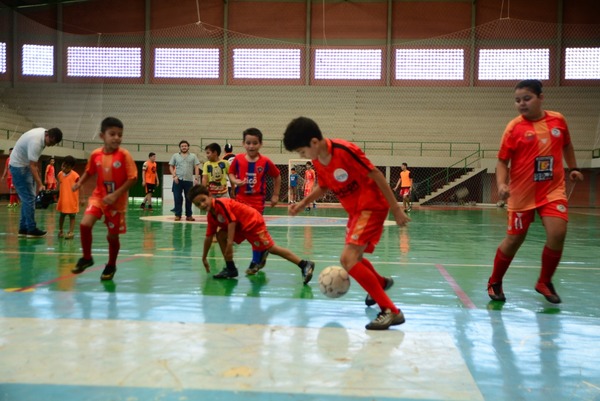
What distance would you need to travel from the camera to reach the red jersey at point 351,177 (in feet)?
13.3

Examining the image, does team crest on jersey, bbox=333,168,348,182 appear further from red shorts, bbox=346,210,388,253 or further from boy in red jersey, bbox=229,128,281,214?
boy in red jersey, bbox=229,128,281,214

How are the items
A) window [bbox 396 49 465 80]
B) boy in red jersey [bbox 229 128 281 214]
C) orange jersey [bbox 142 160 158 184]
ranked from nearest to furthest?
1. boy in red jersey [bbox 229 128 281 214]
2. orange jersey [bbox 142 160 158 184]
3. window [bbox 396 49 465 80]

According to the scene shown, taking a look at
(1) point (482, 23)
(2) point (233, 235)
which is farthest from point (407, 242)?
(1) point (482, 23)

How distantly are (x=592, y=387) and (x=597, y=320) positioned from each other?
156cm

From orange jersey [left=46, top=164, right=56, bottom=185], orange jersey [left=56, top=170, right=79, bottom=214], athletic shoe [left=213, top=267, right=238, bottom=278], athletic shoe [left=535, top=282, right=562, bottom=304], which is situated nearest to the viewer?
athletic shoe [left=535, top=282, right=562, bottom=304]

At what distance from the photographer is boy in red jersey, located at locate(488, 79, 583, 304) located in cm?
472

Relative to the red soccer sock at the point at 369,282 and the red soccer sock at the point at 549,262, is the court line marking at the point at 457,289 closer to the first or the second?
the red soccer sock at the point at 549,262

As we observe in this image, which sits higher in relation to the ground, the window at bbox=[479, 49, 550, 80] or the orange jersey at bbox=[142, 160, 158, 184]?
the window at bbox=[479, 49, 550, 80]

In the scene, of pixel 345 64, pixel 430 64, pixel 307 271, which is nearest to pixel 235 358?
pixel 307 271

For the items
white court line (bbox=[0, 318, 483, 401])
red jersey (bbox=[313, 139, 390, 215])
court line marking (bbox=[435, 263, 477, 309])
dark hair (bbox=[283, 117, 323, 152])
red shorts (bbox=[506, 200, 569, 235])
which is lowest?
court line marking (bbox=[435, 263, 477, 309])

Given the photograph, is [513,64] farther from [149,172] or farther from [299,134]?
[299,134]

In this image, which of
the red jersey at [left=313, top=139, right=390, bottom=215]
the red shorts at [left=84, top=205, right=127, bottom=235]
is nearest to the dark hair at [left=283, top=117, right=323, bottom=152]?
the red jersey at [left=313, top=139, right=390, bottom=215]

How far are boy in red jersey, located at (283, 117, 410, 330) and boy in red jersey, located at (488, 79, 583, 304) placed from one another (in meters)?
1.15

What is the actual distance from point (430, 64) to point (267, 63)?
916 centimetres
